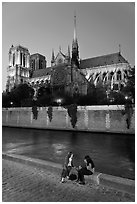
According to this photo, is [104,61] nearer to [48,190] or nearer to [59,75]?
[59,75]

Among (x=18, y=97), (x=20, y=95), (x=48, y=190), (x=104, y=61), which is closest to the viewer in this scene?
(x=48, y=190)

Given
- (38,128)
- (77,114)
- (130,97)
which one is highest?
(130,97)

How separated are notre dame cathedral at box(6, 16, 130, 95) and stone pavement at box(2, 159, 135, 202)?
106 ft

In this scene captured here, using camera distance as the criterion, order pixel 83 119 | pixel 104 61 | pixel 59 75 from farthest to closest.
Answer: pixel 104 61, pixel 59 75, pixel 83 119

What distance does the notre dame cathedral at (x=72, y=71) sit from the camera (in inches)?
1640

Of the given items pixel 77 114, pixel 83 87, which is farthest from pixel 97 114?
pixel 83 87

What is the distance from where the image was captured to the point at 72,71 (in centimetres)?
4503

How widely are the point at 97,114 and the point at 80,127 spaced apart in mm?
2471

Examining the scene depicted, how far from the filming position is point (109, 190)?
3660 millimetres

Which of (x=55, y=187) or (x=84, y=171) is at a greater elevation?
(x=84, y=171)

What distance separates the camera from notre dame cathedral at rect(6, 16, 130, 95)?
4166cm

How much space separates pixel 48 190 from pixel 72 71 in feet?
139

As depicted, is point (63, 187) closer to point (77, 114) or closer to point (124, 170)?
point (124, 170)

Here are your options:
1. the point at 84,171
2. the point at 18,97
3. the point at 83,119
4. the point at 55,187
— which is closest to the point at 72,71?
the point at 18,97
